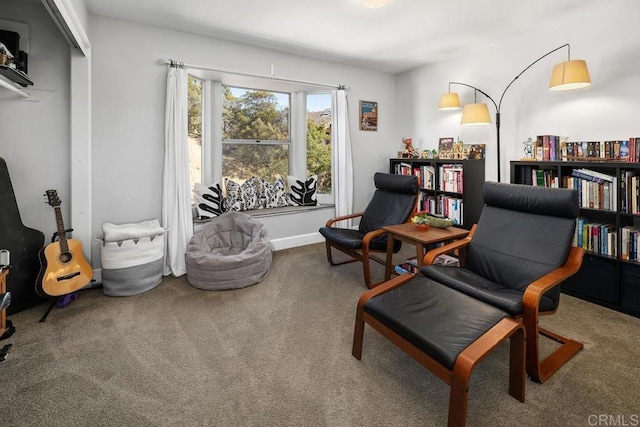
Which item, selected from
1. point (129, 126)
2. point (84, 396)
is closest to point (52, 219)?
point (129, 126)

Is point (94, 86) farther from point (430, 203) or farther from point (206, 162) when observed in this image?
point (430, 203)

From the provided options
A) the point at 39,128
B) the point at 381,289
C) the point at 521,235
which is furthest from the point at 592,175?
the point at 39,128

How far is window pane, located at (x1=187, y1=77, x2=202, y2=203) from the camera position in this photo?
3.89 m

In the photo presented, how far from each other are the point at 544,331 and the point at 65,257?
355 cm

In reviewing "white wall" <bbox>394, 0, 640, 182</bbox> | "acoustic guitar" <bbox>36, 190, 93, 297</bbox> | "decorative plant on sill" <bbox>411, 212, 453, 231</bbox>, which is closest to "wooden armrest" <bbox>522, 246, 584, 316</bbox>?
"decorative plant on sill" <bbox>411, 212, 453, 231</bbox>

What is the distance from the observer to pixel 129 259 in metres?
2.85

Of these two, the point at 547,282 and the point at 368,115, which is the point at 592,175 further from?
the point at 368,115

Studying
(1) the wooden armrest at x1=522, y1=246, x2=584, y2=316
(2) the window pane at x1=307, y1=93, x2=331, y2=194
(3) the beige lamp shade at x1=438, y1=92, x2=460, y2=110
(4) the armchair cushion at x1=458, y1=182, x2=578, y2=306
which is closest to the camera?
(1) the wooden armrest at x1=522, y1=246, x2=584, y2=316

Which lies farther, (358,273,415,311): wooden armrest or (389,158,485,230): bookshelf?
(389,158,485,230): bookshelf

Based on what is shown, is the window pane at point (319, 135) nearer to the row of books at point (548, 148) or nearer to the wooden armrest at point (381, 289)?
the row of books at point (548, 148)

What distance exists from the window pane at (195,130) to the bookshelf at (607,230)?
3.60 metres

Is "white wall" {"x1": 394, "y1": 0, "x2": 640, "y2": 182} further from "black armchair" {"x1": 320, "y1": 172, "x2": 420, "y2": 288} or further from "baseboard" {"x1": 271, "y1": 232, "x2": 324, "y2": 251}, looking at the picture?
"baseboard" {"x1": 271, "y1": 232, "x2": 324, "y2": 251}

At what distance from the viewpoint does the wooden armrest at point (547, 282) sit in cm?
170

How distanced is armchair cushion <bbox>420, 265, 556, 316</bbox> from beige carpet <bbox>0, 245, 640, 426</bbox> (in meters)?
0.38
